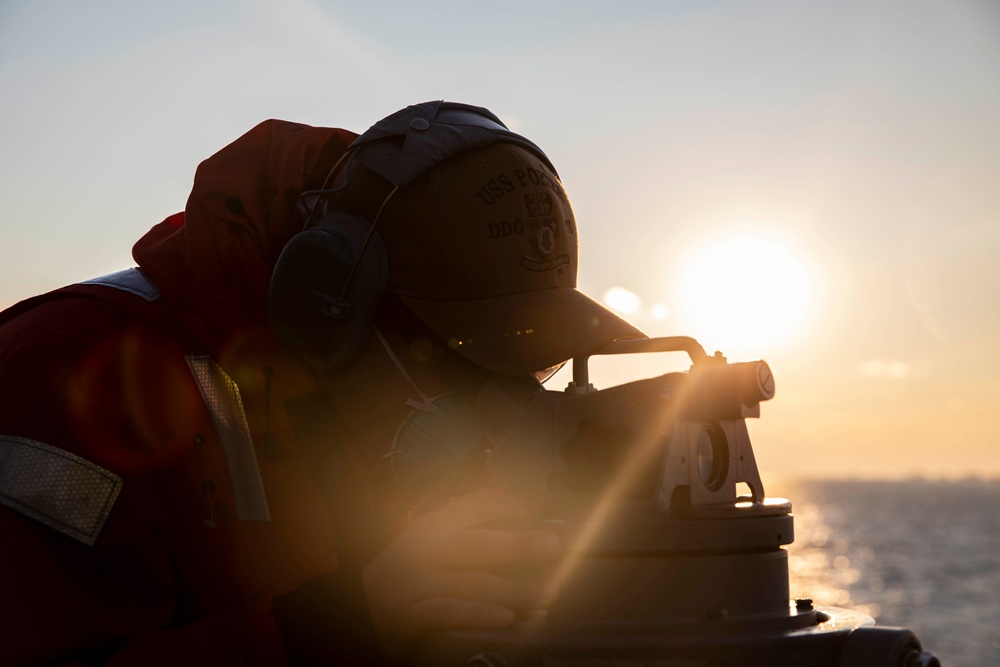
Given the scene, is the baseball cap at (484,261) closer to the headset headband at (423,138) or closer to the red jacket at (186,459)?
the headset headband at (423,138)

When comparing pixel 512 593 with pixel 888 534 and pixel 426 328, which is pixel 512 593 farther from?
pixel 888 534

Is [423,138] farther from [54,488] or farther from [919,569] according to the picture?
[919,569]

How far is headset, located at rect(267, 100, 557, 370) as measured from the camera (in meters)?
2.55

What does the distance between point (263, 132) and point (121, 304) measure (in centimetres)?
72

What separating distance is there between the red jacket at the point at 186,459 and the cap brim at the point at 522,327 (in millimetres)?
439

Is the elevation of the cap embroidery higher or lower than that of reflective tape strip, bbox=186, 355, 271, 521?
higher

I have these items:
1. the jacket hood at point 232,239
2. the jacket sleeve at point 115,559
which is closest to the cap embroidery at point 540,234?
the jacket hood at point 232,239

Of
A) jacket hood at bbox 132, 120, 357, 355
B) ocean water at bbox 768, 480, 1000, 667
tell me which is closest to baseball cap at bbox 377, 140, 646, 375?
jacket hood at bbox 132, 120, 357, 355

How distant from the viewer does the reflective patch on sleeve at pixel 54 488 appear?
2188 millimetres

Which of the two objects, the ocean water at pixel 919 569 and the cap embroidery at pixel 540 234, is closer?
the cap embroidery at pixel 540 234

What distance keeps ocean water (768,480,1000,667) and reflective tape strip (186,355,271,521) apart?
1433 inches

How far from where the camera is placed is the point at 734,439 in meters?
2.13

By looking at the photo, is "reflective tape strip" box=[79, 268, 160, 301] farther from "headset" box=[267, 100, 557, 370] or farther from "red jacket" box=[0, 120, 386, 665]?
"headset" box=[267, 100, 557, 370]

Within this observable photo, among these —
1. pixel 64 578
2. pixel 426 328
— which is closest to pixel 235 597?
pixel 64 578
